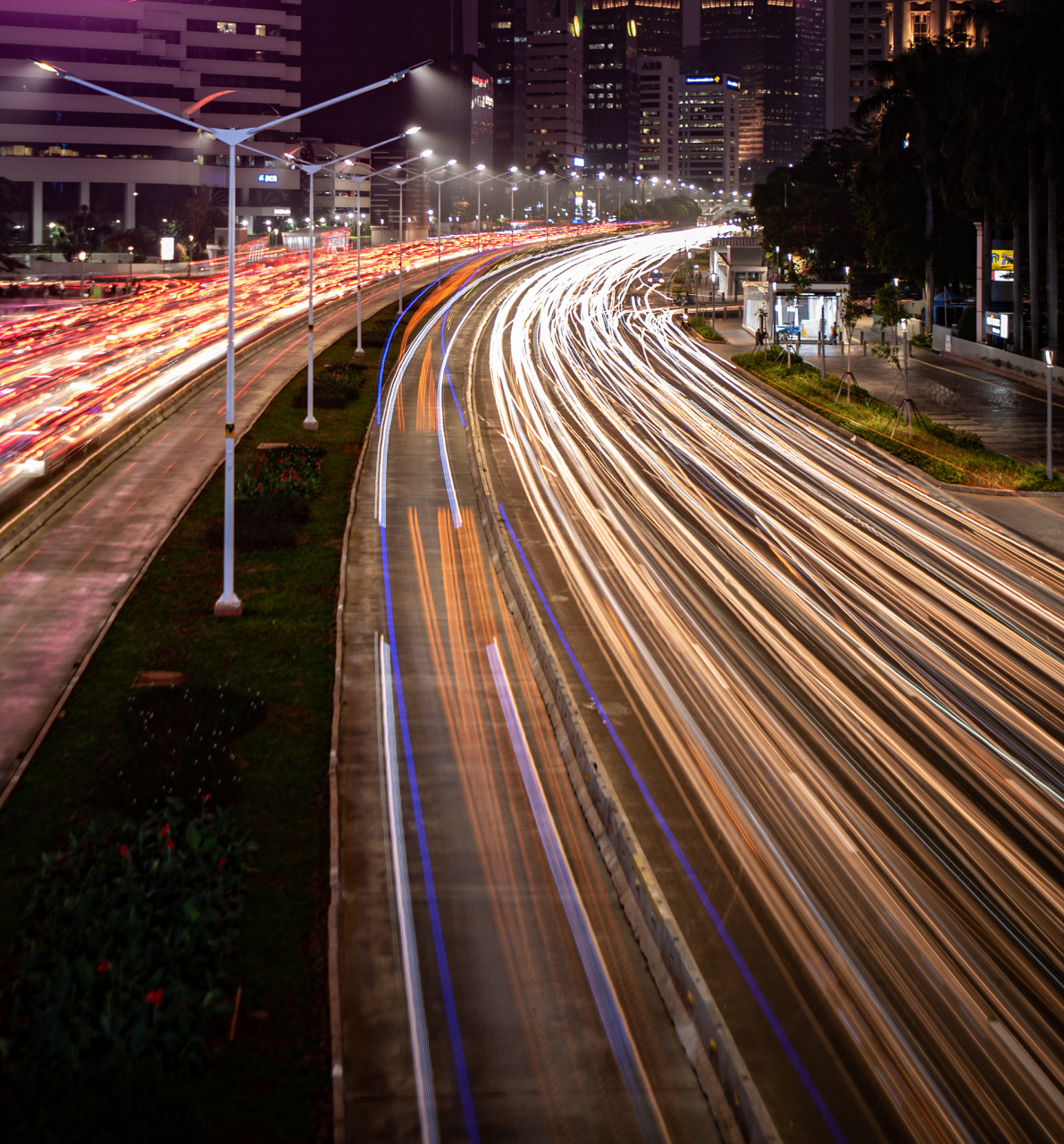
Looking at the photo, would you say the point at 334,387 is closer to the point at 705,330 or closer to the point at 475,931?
the point at 705,330

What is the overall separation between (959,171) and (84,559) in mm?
59818

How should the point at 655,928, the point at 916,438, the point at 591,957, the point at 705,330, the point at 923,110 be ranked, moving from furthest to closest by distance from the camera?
1. the point at 705,330
2. the point at 923,110
3. the point at 916,438
4. the point at 591,957
5. the point at 655,928

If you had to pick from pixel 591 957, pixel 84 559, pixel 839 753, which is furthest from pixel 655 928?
pixel 84 559

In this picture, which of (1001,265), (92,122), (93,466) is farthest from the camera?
(92,122)

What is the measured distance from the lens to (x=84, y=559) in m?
26.6

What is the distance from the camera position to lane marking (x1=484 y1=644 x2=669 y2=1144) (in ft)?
32.7

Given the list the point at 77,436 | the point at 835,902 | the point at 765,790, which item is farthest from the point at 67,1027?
the point at 77,436

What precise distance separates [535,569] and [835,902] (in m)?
14.3

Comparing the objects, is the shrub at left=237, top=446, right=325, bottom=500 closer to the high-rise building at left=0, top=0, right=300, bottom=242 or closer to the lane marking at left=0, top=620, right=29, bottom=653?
the lane marking at left=0, top=620, right=29, bottom=653

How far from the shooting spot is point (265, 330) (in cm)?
6712

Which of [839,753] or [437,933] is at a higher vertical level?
[839,753]

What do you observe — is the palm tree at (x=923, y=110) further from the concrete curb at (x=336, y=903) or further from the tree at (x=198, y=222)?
the tree at (x=198, y=222)

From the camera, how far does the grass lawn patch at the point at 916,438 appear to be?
3547 cm

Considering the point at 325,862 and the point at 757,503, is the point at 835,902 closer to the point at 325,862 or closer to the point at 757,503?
the point at 325,862
